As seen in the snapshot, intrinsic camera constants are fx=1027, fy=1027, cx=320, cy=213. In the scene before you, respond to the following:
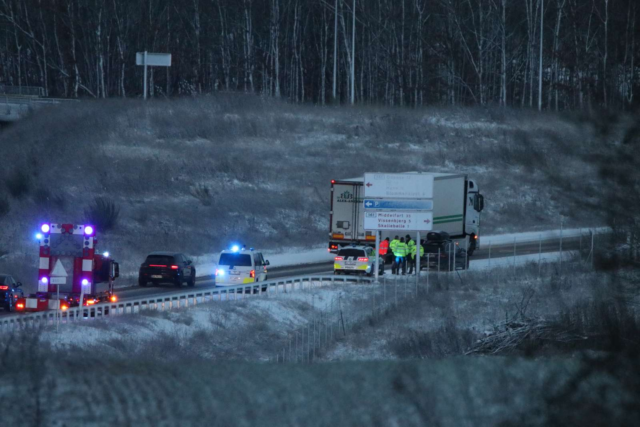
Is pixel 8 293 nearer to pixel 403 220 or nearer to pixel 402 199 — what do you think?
pixel 403 220

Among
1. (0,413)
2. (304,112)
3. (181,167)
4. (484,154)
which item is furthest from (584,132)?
(304,112)

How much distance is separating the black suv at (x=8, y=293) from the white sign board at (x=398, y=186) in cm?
1178

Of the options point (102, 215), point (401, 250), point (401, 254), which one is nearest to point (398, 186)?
point (401, 250)

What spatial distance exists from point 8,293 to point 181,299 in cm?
546

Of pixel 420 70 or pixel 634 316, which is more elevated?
pixel 420 70

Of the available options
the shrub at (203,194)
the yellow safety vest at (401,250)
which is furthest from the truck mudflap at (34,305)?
the shrub at (203,194)

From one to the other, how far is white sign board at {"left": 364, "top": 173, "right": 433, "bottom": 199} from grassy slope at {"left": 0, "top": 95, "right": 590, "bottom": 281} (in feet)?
46.4

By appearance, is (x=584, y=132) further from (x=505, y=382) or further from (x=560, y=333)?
(x=560, y=333)

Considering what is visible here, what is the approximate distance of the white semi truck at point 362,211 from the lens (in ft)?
135

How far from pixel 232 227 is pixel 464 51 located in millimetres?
35766

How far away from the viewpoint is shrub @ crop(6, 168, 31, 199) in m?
56.7

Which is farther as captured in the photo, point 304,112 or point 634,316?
point 304,112

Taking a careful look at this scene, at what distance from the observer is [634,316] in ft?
41.4

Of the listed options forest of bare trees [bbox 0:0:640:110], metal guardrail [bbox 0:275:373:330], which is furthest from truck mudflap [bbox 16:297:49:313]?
forest of bare trees [bbox 0:0:640:110]
